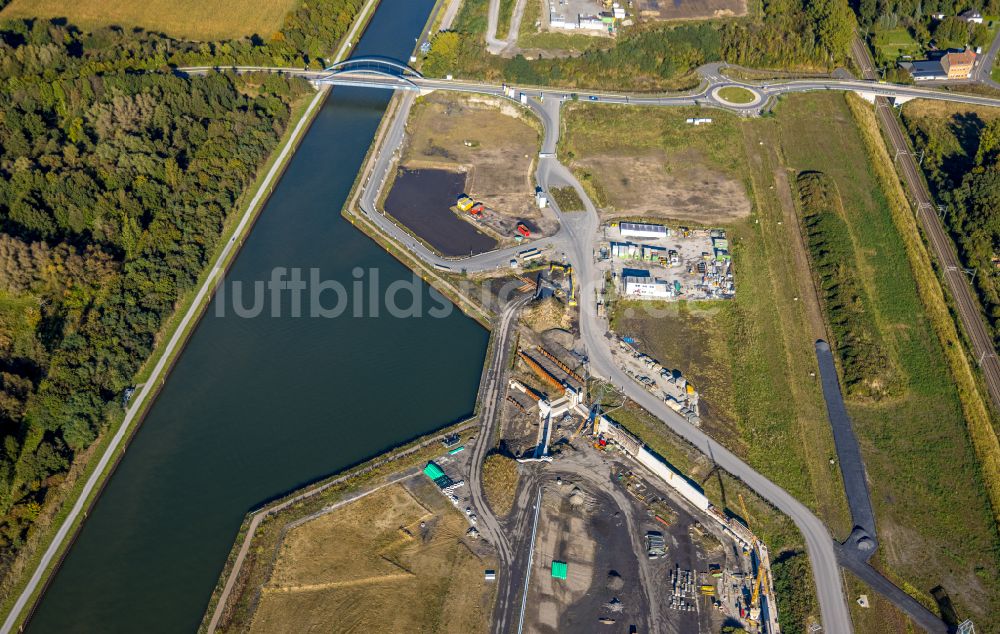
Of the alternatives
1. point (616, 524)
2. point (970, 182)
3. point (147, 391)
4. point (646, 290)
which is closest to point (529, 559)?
point (616, 524)

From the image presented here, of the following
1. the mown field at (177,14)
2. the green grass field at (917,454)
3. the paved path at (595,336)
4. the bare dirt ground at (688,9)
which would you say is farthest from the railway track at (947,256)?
the mown field at (177,14)

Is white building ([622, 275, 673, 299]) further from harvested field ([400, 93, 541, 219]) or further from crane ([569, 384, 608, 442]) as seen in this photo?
harvested field ([400, 93, 541, 219])

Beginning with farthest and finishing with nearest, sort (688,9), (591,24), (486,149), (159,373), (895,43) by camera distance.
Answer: (688,9), (591,24), (895,43), (486,149), (159,373)

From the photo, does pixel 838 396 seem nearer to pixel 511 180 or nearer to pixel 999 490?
pixel 999 490

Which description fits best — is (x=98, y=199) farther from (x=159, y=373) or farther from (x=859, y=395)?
(x=859, y=395)

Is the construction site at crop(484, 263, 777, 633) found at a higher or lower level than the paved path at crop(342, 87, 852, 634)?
lower

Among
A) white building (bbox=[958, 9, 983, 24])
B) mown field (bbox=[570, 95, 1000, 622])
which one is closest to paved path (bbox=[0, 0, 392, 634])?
mown field (bbox=[570, 95, 1000, 622])

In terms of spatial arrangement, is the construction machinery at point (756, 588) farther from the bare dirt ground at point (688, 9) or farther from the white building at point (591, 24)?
the bare dirt ground at point (688, 9)

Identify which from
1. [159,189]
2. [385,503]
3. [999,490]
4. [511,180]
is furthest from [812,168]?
[159,189]
